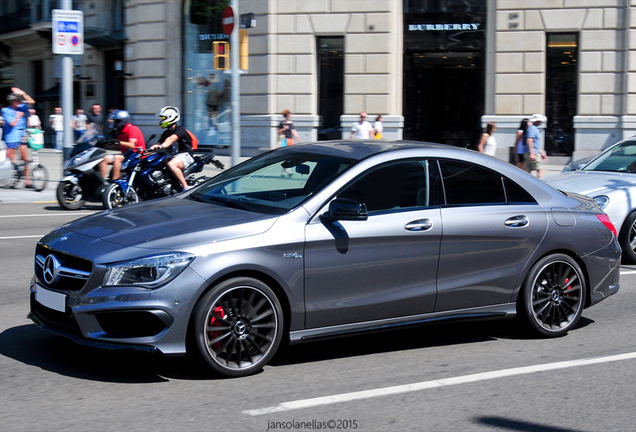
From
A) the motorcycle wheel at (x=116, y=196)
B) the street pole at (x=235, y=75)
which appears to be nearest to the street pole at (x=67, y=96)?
the street pole at (x=235, y=75)

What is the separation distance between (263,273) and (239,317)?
1.01 feet

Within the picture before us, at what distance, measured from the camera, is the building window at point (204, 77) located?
25.9 metres

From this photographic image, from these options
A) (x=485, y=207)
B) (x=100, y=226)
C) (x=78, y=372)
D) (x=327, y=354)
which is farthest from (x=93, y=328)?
(x=485, y=207)

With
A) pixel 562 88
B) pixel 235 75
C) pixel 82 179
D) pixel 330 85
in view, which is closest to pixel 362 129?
pixel 330 85

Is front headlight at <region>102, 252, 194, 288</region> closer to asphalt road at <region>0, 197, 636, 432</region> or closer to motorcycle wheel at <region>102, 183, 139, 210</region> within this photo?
asphalt road at <region>0, 197, 636, 432</region>

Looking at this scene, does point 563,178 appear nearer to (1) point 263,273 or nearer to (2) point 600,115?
(1) point 263,273

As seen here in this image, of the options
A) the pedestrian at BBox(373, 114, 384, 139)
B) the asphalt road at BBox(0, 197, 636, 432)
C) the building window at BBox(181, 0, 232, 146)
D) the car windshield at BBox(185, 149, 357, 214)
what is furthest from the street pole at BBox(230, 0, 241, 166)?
the asphalt road at BBox(0, 197, 636, 432)

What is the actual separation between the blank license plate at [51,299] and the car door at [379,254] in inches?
59.3

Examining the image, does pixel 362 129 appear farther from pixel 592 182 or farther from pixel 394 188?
pixel 394 188

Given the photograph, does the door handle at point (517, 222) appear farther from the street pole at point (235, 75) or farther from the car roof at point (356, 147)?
the street pole at point (235, 75)

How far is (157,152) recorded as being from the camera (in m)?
13.1

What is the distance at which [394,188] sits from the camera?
5598mm

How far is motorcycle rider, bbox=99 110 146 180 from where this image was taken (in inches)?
557

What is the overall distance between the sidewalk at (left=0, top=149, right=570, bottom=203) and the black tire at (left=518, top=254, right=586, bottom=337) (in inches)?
462
